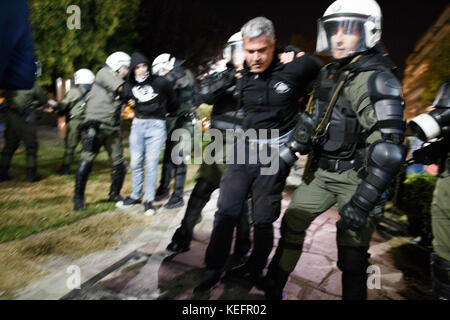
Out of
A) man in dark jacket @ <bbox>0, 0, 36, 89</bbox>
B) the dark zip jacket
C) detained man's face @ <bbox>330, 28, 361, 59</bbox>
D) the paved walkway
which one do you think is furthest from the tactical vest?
man in dark jacket @ <bbox>0, 0, 36, 89</bbox>

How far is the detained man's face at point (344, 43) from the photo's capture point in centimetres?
234

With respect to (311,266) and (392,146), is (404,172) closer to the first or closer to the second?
(311,266)

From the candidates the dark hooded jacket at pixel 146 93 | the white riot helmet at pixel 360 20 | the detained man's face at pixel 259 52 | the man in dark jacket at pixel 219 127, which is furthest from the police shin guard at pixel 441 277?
the dark hooded jacket at pixel 146 93

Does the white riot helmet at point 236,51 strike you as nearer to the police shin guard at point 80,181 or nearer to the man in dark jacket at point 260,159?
the man in dark jacket at point 260,159

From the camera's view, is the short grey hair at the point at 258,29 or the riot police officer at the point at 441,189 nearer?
the riot police officer at the point at 441,189

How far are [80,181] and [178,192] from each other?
145 cm

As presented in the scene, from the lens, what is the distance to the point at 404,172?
5.65m

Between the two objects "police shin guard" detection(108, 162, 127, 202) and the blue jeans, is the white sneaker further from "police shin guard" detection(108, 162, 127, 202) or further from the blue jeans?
"police shin guard" detection(108, 162, 127, 202)

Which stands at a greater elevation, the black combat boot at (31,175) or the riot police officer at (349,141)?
the riot police officer at (349,141)

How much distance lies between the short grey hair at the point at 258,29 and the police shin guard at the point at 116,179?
3.10 meters

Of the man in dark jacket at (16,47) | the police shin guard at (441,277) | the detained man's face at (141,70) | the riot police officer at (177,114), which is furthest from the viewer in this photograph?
the riot police officer at (177,114)

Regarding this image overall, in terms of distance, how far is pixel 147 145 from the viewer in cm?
455

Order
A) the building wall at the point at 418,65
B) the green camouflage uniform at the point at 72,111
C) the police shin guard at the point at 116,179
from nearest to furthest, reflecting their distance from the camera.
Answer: the police shin guard at the point at 116,179 → the green camouflage uniform at the point at 72,111 → the building wall at the point at 418,65

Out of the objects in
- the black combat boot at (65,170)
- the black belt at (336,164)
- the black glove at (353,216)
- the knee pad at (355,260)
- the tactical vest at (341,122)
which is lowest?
the black combat boot at (65,170)
